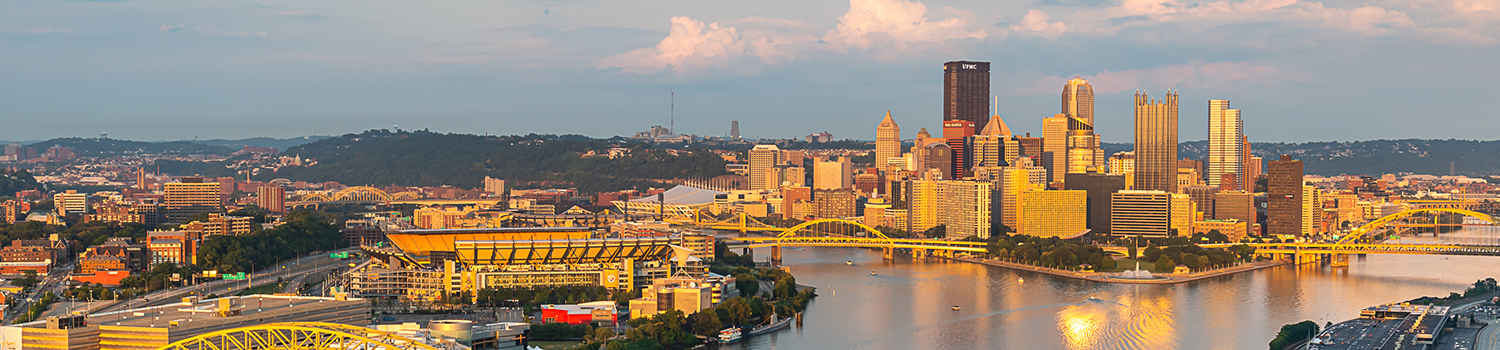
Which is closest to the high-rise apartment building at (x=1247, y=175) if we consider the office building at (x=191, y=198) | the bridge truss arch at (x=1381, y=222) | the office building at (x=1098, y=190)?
the bridge truss arch at (x=1381, y=222)

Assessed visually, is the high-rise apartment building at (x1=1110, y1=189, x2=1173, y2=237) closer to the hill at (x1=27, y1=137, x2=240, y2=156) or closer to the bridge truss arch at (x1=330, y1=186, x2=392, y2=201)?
the bridge truss arch at (x1=330, y1=186, x2=392, y2=201)

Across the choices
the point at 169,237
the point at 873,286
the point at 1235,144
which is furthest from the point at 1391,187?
the point at 169,237

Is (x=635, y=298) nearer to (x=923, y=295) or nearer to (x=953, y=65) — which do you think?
(x=923, y=295)

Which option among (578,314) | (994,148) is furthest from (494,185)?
(578,314)

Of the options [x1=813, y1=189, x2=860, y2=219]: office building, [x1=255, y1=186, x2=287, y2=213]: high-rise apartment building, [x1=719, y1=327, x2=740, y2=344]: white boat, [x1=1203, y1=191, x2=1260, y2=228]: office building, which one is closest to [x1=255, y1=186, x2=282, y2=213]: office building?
[x1=255, y1=186, x2=287, y2=213]: high-rise apartment building

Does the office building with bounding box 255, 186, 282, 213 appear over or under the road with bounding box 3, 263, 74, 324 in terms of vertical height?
over

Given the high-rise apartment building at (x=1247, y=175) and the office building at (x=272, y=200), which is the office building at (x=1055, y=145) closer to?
the high-rise apartment building at (x=1247, y=175)

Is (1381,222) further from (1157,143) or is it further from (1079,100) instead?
(1079,100)
